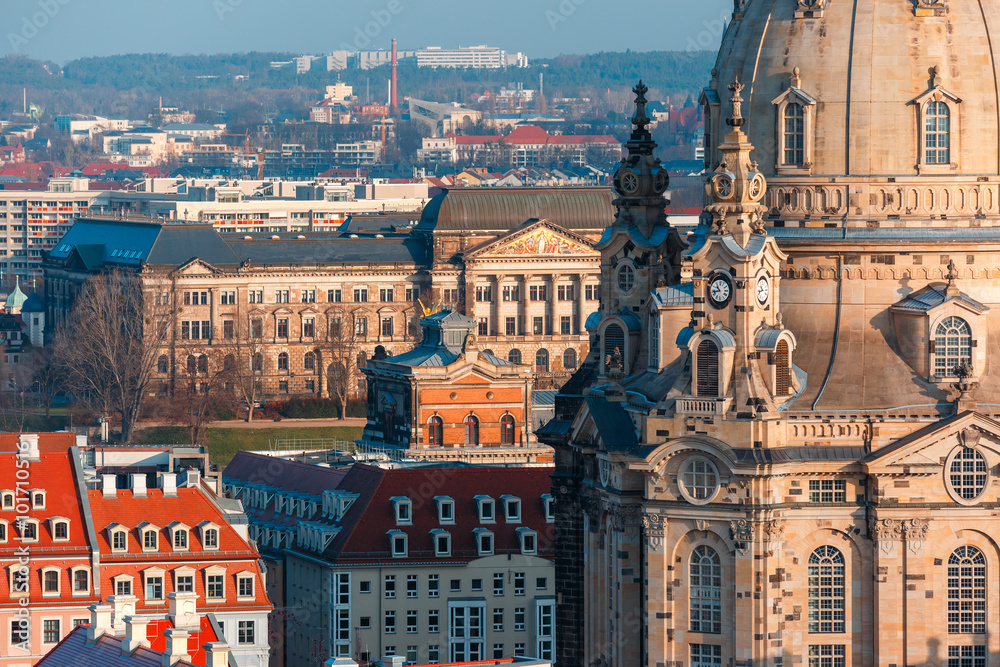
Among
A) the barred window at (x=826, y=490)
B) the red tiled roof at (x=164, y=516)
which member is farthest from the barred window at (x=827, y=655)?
the red tiled roof at (x=164, y=516)

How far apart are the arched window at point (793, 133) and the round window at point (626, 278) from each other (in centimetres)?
1016

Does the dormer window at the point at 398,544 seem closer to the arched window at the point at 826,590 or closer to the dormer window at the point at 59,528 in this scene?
the dormer window at the point at 59,528

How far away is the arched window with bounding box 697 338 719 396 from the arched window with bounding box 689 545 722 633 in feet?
18.1

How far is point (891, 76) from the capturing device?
120 metres

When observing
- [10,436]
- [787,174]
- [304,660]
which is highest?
[787,174]

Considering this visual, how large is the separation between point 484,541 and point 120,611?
145ft

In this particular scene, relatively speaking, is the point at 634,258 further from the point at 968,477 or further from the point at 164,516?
the point at 164,516

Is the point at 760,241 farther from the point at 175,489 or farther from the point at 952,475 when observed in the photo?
the point at 175,489

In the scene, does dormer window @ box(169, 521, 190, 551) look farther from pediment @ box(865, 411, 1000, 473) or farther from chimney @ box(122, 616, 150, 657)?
pediment @ box(865, 411, 1000, 473)

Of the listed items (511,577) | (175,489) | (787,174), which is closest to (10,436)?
(175,489)

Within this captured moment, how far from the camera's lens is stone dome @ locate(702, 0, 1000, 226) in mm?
119250

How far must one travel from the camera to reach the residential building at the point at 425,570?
15288 cm

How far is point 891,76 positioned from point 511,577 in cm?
4230

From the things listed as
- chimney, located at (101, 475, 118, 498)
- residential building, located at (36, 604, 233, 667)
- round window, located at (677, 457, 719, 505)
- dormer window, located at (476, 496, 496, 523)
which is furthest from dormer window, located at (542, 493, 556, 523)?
residential building, located at (36, 604, 233, 667)
